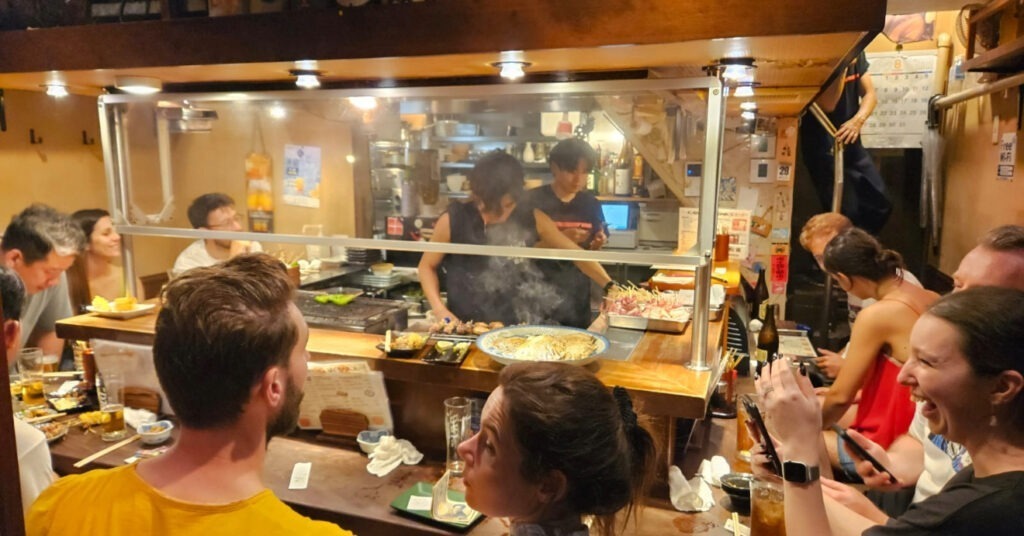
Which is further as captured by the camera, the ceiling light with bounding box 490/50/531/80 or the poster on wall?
the poster on wall

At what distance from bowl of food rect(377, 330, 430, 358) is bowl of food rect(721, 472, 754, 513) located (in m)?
1.04

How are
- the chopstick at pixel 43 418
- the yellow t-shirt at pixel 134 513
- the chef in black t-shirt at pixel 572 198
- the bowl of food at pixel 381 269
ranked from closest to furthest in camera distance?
the yellow t-shirt at pixel 134 513, the chopstick at pixel 43 418, the chef in black t-shirt at pixel 572 198, the bowl of food at pixel 381 269

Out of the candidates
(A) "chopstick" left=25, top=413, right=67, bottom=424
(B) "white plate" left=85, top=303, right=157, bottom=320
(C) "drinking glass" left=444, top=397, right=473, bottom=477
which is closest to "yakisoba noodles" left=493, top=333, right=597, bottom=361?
(C) "drinking glass" left=444, top=397, right=473, bottom=477

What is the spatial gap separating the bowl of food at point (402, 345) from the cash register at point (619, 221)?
746 mm

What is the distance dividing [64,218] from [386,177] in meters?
1.50

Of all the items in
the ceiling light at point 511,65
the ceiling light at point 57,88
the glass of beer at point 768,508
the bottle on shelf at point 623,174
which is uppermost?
the ceiling light at point 57,88

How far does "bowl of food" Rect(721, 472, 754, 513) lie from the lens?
1920 millimetres

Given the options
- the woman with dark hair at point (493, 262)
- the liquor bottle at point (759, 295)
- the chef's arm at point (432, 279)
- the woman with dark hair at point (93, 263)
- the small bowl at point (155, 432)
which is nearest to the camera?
the small bowl at point (155, 432)

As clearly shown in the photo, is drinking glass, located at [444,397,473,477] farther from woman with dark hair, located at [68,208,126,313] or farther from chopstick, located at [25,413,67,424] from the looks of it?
woman with dark hair, located at [68,208,126,313]

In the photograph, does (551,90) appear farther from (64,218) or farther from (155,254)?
(155,254)

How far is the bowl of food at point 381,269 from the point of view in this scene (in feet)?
15.9

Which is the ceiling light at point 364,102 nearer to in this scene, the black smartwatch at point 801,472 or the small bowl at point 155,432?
the small bowl at point 155,432

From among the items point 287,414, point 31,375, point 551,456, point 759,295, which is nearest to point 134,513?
point 287,414

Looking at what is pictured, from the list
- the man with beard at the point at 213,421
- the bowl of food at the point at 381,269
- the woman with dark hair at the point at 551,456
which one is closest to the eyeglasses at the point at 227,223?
the bowl of food at the point at 381,269
